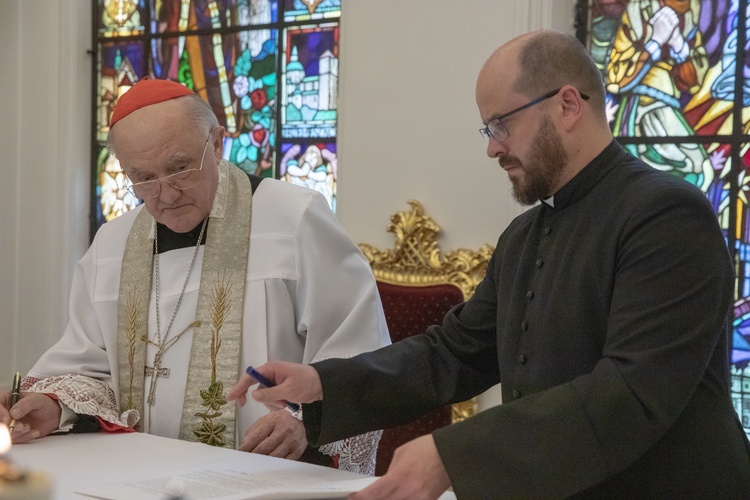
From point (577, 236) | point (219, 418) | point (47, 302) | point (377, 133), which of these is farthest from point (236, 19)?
point (577, 236)

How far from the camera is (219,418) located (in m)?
3.20

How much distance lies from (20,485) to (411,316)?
371cm

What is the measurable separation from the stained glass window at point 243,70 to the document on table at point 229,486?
361 centimetres

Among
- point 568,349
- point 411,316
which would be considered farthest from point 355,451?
point 411,316

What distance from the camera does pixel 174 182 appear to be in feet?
10.8

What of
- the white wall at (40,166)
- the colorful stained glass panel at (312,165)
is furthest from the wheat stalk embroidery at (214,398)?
the white wall at (40,166)

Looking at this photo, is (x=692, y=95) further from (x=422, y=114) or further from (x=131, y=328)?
(x=131, y=328)

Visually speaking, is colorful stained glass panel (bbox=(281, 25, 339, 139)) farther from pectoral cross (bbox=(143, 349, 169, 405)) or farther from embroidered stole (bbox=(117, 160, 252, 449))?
pectoral cross (bbox=(143, 349, 169, 405))

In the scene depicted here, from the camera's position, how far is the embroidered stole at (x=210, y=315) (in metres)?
3.21

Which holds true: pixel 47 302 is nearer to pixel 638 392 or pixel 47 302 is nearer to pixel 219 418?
pixel 219 418

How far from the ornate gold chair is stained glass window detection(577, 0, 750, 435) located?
1034 mm

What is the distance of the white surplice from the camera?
3283 mm

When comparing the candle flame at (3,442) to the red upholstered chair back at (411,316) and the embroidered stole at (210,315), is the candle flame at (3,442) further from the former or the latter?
the red upholstered chair back at (411,316)

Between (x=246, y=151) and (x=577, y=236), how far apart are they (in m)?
4.10
